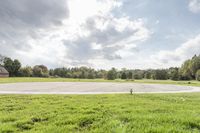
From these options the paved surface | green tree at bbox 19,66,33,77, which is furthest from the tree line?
the paved surface

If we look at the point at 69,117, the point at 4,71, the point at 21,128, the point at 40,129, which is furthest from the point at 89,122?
the point at 4,71

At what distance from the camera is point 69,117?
704 centimetres

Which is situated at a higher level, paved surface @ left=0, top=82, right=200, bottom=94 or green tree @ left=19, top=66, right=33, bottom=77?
green tree @ left=19, top=66, right=33, bottom=77

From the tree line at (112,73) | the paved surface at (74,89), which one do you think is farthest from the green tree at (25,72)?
the paved surface at (74,89)

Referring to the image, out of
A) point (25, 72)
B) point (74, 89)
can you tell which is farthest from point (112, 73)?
point (74, 89)

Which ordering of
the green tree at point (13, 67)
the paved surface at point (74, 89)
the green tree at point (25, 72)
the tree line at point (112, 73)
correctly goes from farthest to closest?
1. the green tree at point (13, 67)
2. the green tree at point (25, 72)
3. the tree line at point (112, 73)
4. the paved surface at point (74, 89)

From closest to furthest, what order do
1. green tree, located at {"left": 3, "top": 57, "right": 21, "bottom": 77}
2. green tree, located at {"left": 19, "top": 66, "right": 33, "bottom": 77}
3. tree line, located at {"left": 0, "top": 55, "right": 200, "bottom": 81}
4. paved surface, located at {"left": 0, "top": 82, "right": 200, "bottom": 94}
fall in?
paved surface, located at {"left": 0, "top": 82, "right": 200, "bottom": 94} < tree line, located at {"left": 0, "top": 55, "right": 200, "bottom": 81} < green tree, located at {"left": 19, "top": 66, "right": 33, "bottom": 77} < green tree, located at {"left": 3, "top": 57, "right": 21, "bottom": 77}

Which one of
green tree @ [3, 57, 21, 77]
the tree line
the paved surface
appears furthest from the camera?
green tree @ [3, 57, 21, 77]

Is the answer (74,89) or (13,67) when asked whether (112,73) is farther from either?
(74,89)

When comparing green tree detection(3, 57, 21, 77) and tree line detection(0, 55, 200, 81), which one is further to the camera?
green tree detection(3, 57, 21, 77)

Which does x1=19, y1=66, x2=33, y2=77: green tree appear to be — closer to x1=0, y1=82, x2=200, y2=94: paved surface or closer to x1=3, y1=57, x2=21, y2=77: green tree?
x1=3, y1=57, x2=21, y2=77: green tree

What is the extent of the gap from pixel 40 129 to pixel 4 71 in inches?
3539

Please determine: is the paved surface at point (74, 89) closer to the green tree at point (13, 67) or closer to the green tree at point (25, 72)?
the green tree at point (25, 72)

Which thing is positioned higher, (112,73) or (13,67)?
(13,67)
